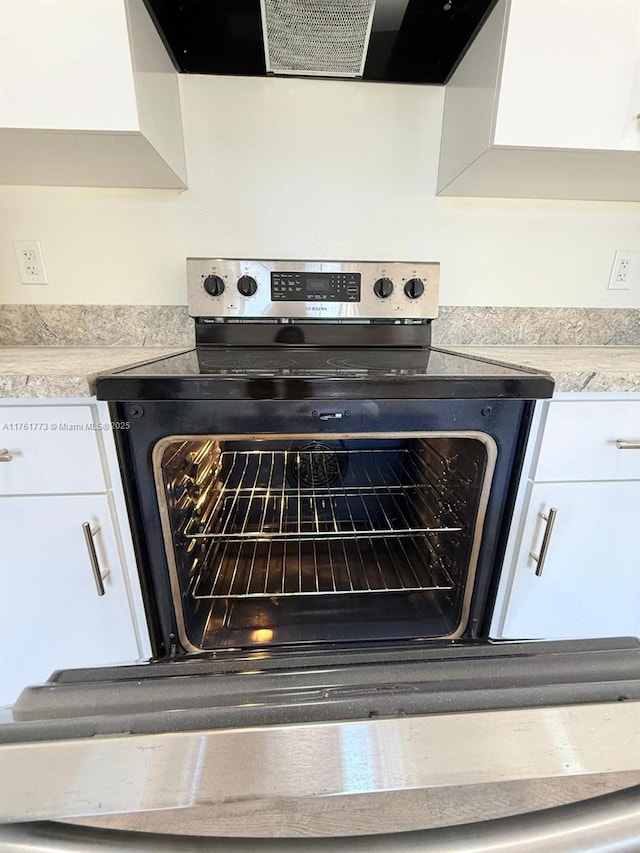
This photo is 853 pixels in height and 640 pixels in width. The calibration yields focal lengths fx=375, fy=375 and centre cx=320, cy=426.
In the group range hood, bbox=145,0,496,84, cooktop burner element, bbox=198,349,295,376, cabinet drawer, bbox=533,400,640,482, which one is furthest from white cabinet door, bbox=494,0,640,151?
cooktop burner element, bbox=198,349,295,376

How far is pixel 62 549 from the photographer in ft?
2.40

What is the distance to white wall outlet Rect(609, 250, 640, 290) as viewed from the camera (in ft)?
4.18

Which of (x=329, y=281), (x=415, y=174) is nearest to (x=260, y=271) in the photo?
(x=329, y=281)

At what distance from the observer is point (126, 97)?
2.57ft

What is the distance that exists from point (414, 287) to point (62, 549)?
3.60 feet

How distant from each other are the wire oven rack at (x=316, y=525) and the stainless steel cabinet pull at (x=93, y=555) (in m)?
0.21

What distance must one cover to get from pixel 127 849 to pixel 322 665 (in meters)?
0.22

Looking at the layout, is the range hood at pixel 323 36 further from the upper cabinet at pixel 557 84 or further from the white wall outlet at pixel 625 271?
the white wall outlet at pixel 625 271

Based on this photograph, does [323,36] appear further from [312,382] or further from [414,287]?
[312,382]

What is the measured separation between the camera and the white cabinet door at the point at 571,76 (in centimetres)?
78

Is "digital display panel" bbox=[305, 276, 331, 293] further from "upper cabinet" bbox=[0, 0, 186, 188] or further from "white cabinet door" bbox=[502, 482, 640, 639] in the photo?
"white cabinet door" bbox=[502, 482, 640, 639]

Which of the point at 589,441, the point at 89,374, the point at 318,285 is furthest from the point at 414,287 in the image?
the point at 89,374

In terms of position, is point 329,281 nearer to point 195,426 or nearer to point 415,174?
point 415,174

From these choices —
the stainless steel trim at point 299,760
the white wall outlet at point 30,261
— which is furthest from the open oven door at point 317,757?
the white wall outlet at point 30,261
